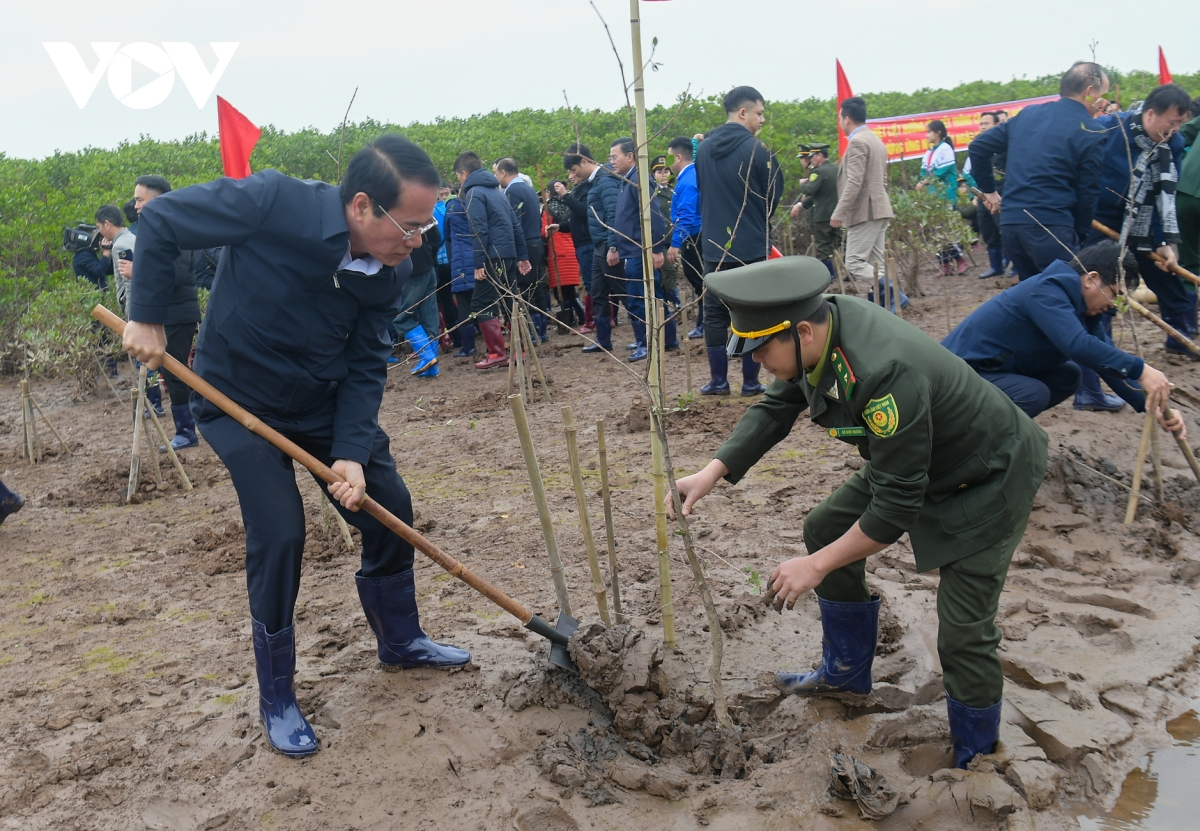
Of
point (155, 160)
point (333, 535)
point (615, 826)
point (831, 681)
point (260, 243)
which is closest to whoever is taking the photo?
point (615, 826)

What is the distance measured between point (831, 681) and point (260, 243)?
2.48 m

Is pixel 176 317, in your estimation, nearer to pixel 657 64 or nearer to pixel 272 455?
pixel 272 455

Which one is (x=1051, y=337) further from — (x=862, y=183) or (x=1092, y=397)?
(x=862, y=183)

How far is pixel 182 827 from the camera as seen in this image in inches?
110

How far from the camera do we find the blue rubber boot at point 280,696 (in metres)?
3.06

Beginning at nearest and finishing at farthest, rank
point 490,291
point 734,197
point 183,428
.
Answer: point 734,197 < point 183,428 < point 490,291

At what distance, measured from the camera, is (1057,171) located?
6.24m

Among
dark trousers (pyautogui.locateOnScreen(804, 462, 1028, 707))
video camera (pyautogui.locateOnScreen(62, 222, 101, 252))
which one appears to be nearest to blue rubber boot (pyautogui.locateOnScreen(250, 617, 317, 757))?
dark trousers (pyautogui.locateOnScreen(804, 462, 1028, 707))

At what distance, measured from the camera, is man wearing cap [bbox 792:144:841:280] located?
10031 millimetres

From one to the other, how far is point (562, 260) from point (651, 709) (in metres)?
8.41

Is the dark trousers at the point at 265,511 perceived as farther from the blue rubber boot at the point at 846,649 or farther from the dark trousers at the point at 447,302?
the dark trousers at the point at 447,302

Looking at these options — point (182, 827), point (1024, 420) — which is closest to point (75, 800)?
point (182, 827)

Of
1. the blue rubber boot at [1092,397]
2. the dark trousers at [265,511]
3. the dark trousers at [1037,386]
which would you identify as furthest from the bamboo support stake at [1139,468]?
the dark trousers at [265,511]

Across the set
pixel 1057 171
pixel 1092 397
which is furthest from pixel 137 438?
pixel 1057 171
